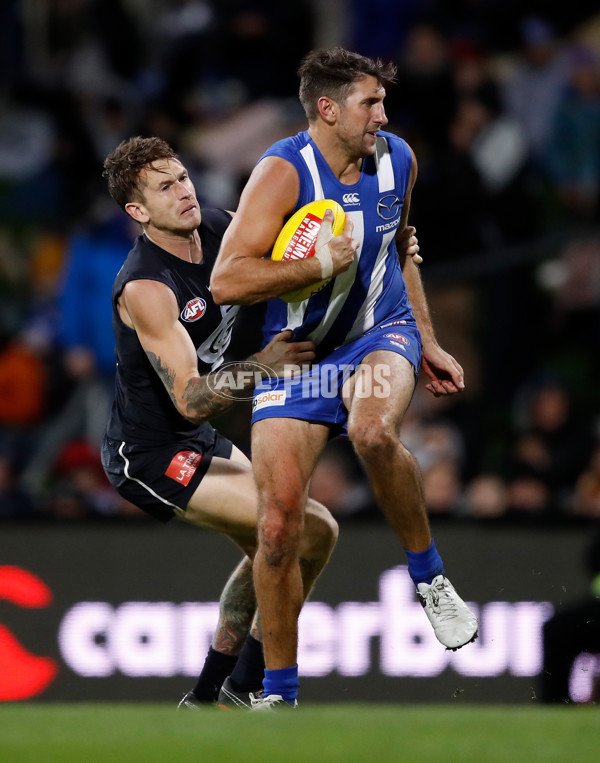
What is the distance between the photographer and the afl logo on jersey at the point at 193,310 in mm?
6367

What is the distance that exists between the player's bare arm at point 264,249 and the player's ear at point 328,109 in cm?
30

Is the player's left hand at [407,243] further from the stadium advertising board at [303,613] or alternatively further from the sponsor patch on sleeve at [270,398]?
the stadium advertising board at [303,613]

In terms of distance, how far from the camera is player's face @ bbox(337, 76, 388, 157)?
5.92m

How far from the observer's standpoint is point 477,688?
8188mm

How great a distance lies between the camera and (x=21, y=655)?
841cm

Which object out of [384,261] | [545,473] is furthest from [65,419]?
[384,261]

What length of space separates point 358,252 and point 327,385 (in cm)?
60

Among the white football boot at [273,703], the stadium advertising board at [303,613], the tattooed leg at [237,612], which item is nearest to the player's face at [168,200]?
the tattooed leg at [237,612]

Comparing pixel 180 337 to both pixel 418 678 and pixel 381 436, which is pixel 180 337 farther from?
pixel 418 678

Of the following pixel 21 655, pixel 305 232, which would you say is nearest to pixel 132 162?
pixel 305 232

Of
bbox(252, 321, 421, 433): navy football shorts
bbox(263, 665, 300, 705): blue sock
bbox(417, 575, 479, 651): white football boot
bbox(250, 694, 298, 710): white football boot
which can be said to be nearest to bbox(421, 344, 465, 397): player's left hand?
bbox(252, 321, 421, 433): navy football shorts

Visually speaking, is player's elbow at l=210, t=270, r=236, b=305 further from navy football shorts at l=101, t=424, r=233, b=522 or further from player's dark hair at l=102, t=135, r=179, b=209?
navy football shorts at l=101, t=424, r=233, b=522

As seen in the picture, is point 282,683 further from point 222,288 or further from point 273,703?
point 222,288

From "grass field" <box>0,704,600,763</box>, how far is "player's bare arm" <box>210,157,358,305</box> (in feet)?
5.62
